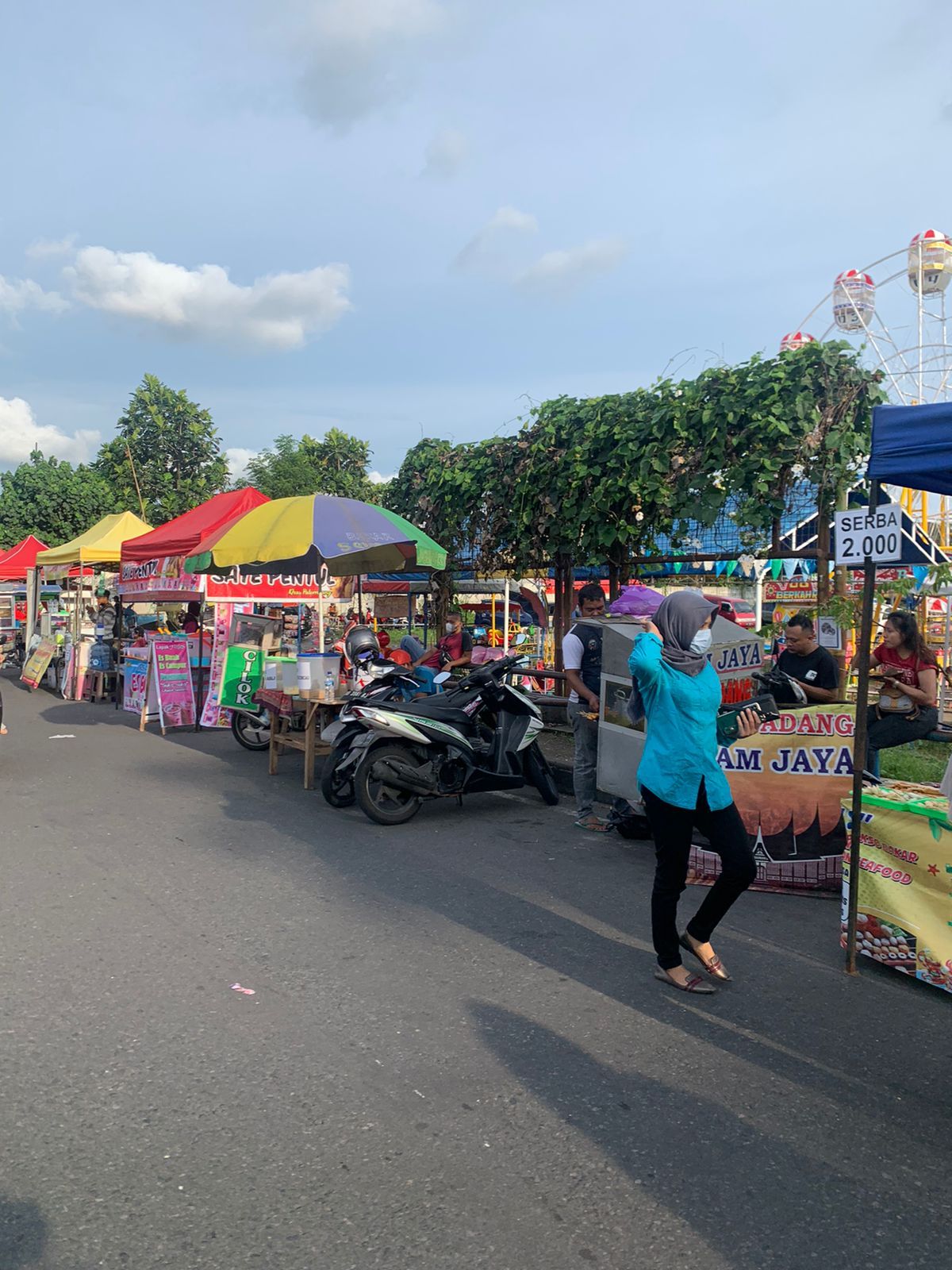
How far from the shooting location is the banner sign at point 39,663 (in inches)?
735

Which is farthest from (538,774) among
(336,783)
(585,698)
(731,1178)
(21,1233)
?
(21,1233)

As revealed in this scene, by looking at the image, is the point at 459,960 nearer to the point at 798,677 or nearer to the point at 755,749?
the point at 755,749

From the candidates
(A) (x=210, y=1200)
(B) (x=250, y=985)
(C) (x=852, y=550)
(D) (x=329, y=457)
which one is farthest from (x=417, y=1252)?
(D) (x=329, y=457)

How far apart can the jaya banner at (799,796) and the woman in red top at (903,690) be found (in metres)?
0.89

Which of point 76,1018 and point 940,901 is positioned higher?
point 940,901

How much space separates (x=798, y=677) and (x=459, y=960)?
366cm

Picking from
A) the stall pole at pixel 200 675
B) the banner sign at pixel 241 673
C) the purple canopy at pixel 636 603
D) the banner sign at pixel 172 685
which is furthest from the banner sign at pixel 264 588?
the purple canopy at pixel 636 603

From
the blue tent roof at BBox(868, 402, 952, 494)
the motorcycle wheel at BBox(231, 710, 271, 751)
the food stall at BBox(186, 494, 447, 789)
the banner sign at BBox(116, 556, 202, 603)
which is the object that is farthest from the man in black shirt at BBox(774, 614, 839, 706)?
the banner sign at BBox(116, 556, 202, 603)

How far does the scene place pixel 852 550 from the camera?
4477 mm

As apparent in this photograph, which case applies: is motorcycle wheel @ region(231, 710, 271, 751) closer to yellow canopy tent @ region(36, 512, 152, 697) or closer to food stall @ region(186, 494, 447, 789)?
food stall @ region(186, 494, 447, 789)

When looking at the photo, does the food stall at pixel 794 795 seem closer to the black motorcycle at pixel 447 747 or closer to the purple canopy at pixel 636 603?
the black motorcycle at pixel 447 747

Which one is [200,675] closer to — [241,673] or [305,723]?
[241,673]

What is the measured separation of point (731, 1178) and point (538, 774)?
17.6 ft

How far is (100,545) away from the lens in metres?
17.1
